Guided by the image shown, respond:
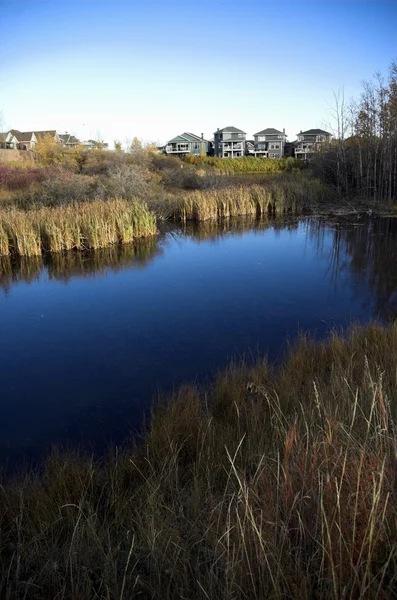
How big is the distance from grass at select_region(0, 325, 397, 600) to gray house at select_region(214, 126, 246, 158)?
69.2 m

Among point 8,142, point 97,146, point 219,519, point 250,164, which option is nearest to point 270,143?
point 250,164

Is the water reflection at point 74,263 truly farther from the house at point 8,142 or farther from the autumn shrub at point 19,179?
the house at point 8,142

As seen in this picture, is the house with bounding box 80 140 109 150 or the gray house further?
the gray house

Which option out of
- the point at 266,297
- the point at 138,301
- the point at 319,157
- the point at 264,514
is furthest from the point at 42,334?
the point at 319,157

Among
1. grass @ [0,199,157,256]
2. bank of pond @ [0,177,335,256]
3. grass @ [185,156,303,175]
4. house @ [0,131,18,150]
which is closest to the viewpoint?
grass @ [0,199,157,256]

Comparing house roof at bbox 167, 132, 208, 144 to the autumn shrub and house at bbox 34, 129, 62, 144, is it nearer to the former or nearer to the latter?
house at bbox 34, 129, 62, 144

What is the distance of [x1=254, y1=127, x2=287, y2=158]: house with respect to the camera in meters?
67.1

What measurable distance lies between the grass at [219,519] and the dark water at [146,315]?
1.05 metres

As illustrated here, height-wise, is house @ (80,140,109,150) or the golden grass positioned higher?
house @ (80,140,109,150)

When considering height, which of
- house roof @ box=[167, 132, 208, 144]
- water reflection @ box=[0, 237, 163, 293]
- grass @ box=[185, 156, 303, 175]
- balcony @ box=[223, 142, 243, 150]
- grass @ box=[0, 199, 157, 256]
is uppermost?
house roof @ box=[167, 132, 208, 144]

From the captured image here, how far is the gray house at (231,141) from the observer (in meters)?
67.0

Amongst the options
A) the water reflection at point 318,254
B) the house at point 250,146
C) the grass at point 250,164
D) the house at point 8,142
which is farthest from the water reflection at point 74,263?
the house at point 250,146

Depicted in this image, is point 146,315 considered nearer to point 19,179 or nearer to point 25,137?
point 19,179

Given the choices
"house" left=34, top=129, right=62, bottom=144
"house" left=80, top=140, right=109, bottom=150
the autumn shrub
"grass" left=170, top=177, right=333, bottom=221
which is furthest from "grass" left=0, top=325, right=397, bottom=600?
"house" left=34, top=129, right=62, bottom=144
